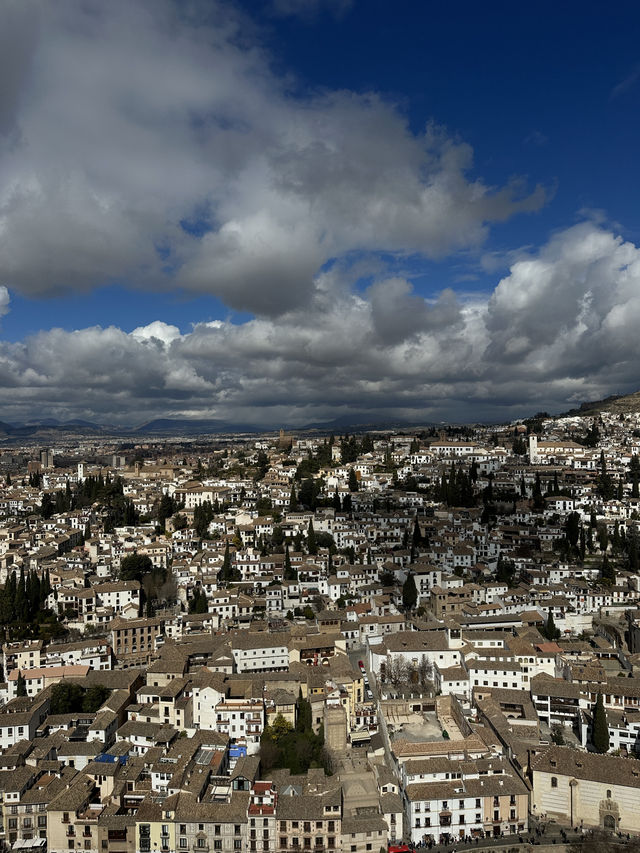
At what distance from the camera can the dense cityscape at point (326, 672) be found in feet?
61.2

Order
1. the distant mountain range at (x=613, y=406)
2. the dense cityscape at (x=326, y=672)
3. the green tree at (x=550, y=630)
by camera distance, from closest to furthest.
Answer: the dense cityscape at (x=326, y=672), the green tree at (x=550, y=630), the distant mountain range at (x=613, y=406)

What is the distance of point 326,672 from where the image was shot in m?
25.3

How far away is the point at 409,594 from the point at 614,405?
281 ft

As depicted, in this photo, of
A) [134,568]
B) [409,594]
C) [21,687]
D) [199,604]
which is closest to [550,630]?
[409,594]

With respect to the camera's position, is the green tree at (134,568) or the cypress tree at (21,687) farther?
the green tree at (134,568)

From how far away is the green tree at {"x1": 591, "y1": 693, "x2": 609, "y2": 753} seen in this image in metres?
20.9

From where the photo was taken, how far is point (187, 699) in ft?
77.4

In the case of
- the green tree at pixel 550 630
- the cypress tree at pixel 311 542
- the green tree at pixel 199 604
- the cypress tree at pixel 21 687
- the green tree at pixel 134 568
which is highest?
the cypress tree at pixel 311 542

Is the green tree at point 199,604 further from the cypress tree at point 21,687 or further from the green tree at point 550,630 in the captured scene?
the green tree at point 550,630

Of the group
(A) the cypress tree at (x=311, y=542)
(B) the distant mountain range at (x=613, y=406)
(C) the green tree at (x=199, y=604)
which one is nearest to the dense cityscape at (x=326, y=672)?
(C) the green tree at (x=199, y=604)

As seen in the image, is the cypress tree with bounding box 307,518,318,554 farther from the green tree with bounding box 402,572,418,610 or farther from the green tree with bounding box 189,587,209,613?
the green tree with bounding box 189,587,209,613

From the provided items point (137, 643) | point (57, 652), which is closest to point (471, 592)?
point (137, 643)

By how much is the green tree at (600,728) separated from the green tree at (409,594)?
11.6 meters

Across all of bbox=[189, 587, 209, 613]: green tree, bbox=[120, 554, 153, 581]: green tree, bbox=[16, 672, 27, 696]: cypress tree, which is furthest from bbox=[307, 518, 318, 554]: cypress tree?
bbox=[16, 672, 27, 696]: cypress tree
